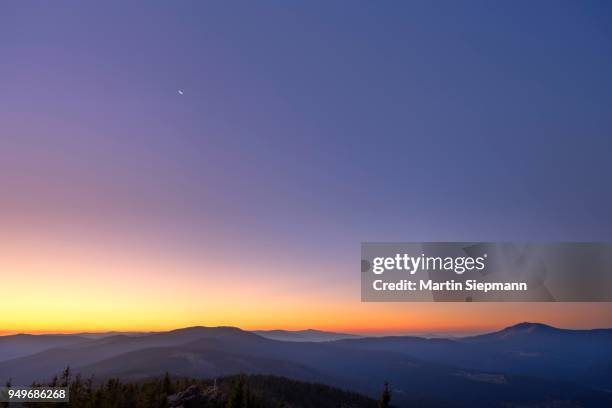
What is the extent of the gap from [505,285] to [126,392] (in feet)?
400

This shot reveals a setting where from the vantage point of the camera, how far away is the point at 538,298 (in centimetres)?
10175

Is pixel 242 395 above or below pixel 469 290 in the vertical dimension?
below

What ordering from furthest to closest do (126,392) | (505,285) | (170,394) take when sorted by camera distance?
(170,394) → (126,392) → (505,285)

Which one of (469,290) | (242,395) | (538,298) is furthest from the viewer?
(242,395)

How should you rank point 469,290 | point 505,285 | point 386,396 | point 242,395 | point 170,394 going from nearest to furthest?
point 469,290 < point 505,285 < point 386,396 < point 242,395 < point 170,394

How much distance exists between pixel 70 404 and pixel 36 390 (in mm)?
11497

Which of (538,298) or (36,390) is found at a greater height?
(538,298)

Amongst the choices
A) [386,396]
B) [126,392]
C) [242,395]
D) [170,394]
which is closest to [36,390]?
[126,392]

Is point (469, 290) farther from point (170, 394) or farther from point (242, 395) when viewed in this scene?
point (170, 394)

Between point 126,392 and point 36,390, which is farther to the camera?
point 126,392

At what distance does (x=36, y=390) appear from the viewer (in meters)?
126

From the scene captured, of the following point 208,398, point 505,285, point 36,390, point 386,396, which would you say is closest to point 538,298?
point 505,285

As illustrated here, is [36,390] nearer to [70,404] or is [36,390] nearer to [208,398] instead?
[70,404]

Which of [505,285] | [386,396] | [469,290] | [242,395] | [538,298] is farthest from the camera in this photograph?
[242,395]
